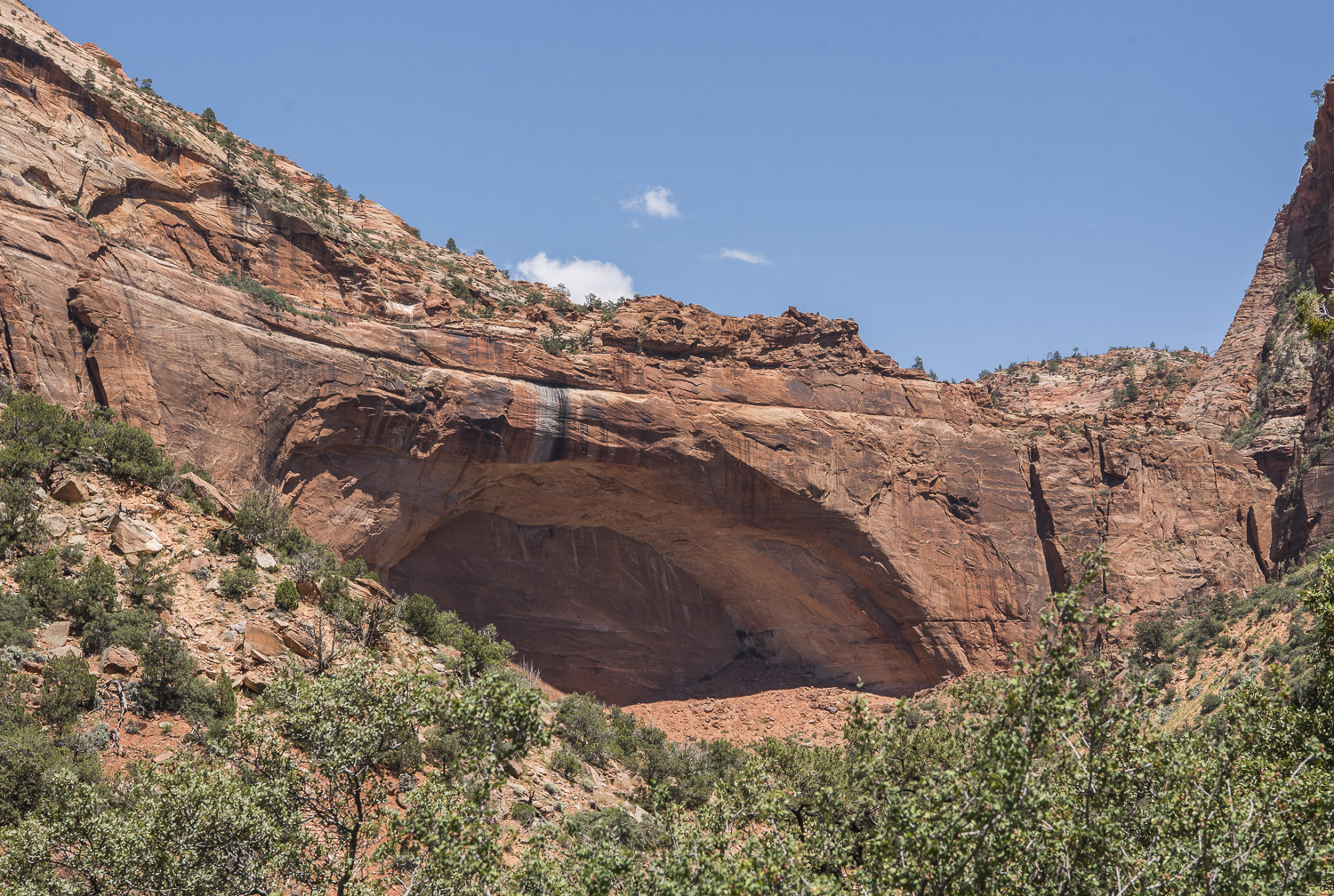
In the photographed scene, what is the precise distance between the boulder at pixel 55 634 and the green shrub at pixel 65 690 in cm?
50

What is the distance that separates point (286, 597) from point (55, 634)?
449cm

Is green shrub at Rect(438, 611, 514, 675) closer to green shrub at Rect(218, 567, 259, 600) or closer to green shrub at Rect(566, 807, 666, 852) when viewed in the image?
green shrub at Rect(218, 567, 259, 600)

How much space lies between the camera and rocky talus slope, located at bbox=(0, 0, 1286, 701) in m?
23.3

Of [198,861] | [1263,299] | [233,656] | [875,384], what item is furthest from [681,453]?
[1263,299]

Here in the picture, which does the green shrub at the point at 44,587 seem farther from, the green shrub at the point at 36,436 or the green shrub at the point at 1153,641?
the green shrub at the point at 1153,641

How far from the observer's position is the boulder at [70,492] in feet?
61.3

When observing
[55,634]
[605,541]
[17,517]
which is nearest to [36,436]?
[17,517]

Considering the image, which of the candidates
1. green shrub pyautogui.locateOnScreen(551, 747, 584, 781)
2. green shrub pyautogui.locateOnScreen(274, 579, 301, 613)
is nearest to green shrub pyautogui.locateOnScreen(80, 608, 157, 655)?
green shrub pyautogui.locateOnScreen(274, 579, 301, 613)

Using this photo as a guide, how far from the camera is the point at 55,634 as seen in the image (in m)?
15.4

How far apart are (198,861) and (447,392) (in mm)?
18704

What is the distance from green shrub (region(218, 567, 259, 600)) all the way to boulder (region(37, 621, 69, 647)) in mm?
3328

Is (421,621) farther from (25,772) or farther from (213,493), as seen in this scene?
(25,772)

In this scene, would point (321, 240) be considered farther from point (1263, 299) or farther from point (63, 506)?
point (1263, 299)

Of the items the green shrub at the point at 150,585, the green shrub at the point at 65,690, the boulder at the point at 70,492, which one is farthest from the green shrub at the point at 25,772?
the boulder at the point at 70,492
